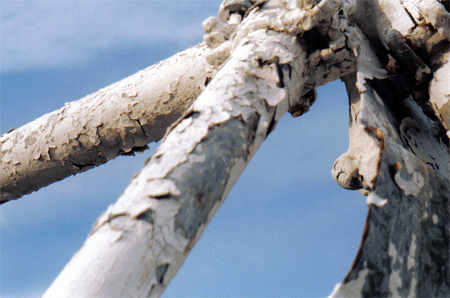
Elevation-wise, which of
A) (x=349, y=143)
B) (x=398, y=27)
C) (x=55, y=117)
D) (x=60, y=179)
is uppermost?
(x=55, y=117)

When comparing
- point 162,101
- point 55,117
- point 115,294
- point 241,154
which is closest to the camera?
point 115,294

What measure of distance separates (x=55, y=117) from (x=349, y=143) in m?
1.10

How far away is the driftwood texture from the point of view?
595 millimetres

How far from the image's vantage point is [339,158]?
0.98m

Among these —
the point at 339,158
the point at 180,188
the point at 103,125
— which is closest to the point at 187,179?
the point at 180,188

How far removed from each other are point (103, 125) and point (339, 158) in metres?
0.84

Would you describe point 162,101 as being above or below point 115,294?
above

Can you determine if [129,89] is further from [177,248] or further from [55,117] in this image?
[177,248]

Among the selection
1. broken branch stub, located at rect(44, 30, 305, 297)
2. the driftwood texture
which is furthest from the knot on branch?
broken branch stub, located at rect(44, 30, 305, 297)

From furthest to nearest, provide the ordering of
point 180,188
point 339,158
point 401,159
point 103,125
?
1. point 103,125
2. point 339,158
3. point 401,159
4. point 180,188

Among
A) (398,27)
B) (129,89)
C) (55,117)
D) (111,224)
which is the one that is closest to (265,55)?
(398,27)

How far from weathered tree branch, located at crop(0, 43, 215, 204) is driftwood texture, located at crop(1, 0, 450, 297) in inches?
4.4

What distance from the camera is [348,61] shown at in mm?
1049

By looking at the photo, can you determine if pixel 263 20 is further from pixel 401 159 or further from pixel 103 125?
pixel 103 125
